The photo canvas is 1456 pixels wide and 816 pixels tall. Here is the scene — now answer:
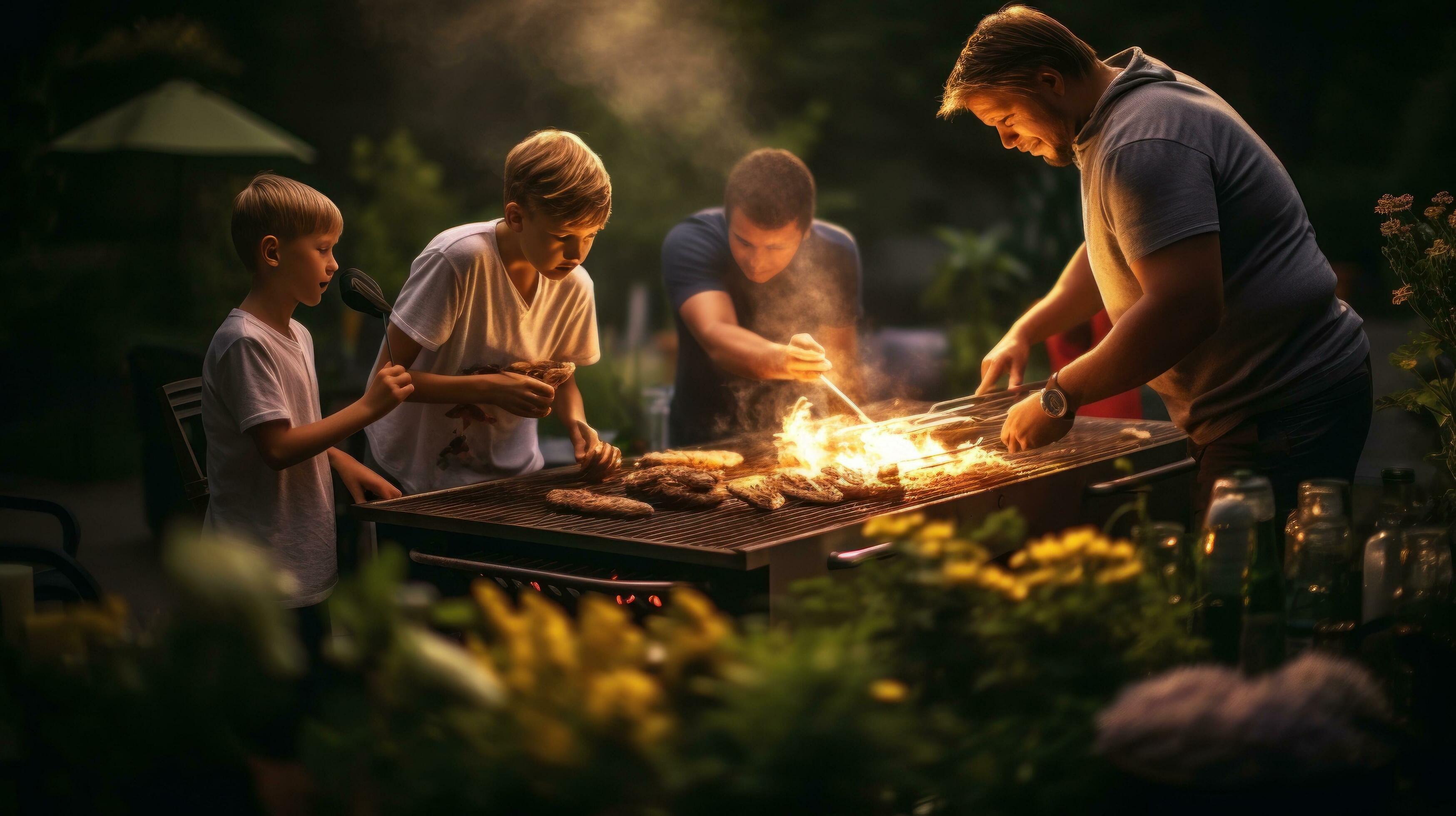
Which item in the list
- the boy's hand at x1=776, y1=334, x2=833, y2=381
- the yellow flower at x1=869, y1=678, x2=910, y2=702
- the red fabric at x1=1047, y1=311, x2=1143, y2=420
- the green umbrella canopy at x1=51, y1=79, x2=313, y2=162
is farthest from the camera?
the green umbrella canopy at x1=51, y1=79, x2=313, y2=162

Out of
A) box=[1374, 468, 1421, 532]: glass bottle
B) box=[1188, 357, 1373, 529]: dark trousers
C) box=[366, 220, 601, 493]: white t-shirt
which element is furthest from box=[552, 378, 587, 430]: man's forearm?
box=[1374, 468, 1421, 532]: glass bottle

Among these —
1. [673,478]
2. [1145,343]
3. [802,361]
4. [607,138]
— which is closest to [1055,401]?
[1145,343]

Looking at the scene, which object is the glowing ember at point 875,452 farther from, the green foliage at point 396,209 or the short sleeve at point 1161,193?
the green foliage at point 396,209

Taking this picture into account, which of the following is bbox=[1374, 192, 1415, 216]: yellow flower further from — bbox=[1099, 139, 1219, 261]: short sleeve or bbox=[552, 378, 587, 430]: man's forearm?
bbox=[552, 378, 587, 430]: man's forearm

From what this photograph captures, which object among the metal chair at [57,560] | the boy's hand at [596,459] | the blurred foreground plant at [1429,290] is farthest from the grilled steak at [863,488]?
the metal chair at [57,560]

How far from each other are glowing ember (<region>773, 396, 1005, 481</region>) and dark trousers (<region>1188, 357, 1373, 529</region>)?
0.66m

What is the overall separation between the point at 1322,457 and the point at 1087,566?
160 centimetres

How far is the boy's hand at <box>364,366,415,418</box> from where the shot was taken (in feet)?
9.18

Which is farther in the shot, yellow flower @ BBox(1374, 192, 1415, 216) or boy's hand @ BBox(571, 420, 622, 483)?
boy's hand @ BBox(571, 420, 622, 483)

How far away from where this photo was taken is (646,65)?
41.5 ft

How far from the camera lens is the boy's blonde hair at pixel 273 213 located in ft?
9.45

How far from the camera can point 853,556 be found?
2.44 m

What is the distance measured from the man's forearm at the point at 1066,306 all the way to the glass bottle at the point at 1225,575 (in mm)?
2049

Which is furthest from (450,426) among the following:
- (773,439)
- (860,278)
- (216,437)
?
(860,278)
